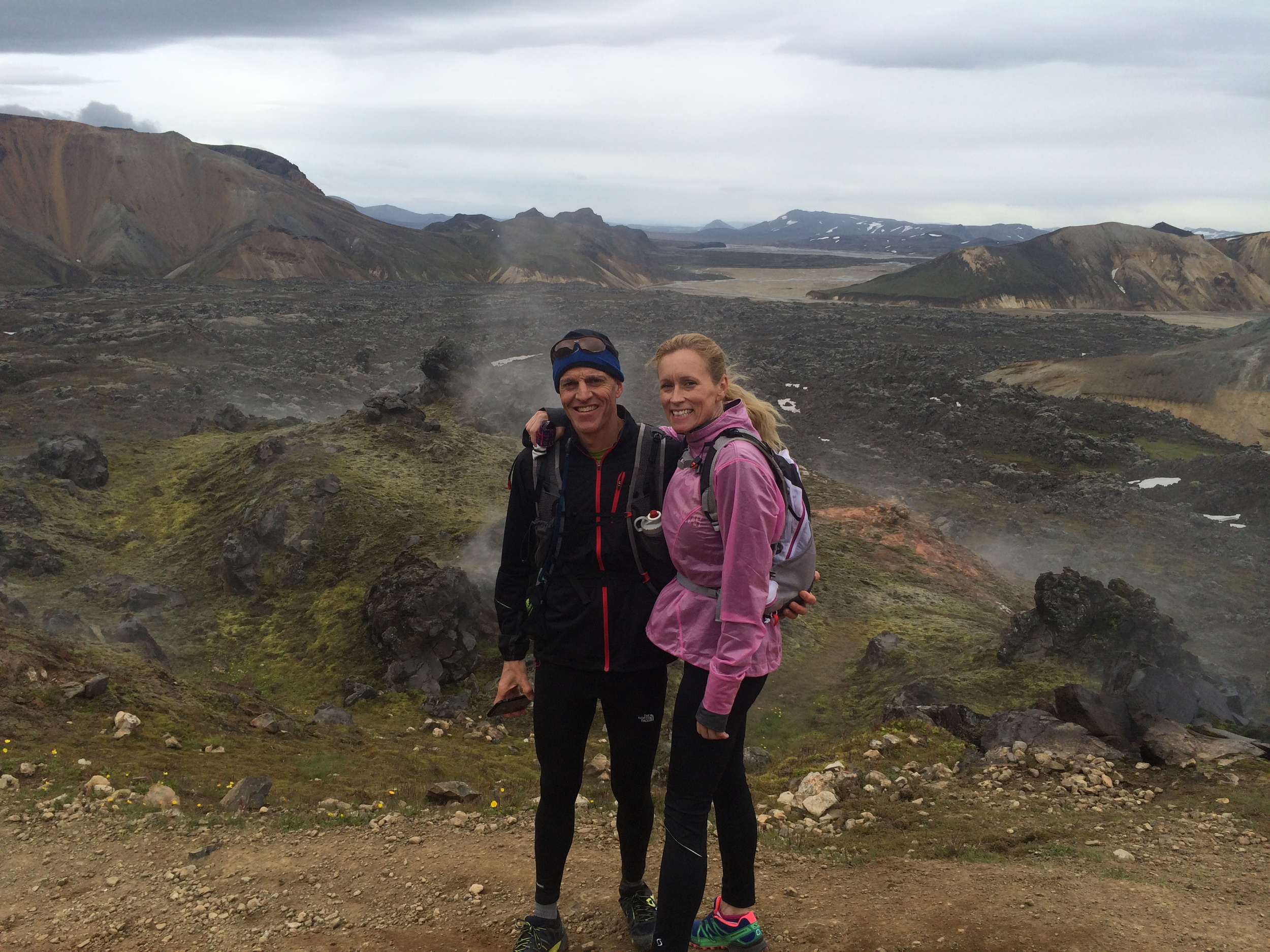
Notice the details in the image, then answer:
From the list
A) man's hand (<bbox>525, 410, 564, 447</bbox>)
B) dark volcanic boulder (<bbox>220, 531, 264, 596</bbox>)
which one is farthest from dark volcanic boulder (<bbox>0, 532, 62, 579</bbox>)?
man's hand (<bbox>525, 410, 564, 447</bbox>)

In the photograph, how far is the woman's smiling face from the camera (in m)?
3.24

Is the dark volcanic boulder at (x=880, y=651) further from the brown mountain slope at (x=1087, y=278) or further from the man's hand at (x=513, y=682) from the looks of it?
the brown mountain slope at (x=1087, y=278)

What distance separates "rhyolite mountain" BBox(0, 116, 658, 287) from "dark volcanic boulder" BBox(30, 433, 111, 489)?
206 ft

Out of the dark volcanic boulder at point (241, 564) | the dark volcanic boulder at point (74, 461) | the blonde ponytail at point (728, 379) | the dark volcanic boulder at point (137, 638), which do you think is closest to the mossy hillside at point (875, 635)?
the blonde ponytail at point (728, 379)

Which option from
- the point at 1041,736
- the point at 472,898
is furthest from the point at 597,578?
the point at 1041,736

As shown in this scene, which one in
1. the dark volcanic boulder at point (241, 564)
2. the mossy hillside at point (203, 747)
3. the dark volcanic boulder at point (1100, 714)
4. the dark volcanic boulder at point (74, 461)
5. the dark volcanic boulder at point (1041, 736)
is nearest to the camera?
the mossy hillside at point (203, 747)

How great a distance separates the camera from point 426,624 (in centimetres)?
1156

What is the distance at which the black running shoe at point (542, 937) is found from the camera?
3.77 m

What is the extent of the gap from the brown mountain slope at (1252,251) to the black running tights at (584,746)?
380 feet

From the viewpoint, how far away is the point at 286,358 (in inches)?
1679

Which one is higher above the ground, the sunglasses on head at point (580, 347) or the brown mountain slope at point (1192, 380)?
the sunglasses on head at point (580, 347)

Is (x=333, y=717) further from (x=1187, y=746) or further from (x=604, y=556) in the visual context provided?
(x=1187, y=746)

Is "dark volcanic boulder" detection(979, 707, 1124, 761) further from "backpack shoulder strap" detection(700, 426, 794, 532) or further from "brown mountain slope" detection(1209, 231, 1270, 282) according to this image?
"brown mountain slope" detection(1209, 231, 1270, 282)

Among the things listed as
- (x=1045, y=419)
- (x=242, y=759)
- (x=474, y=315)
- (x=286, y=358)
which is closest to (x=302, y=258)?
(x=474, y=315)
